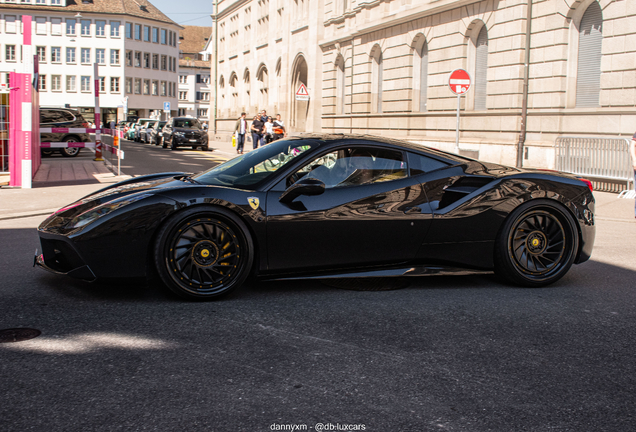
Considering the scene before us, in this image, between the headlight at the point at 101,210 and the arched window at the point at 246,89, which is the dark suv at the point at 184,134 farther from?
the headlight at the point at 101,210

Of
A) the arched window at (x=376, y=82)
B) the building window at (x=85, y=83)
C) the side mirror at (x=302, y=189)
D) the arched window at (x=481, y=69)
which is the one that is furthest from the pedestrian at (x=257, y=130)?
the building window at (x=85, y=83)

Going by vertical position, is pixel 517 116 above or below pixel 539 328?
above

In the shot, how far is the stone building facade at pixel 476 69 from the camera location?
57.8 feet

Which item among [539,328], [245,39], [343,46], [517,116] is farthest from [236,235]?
[245,39]

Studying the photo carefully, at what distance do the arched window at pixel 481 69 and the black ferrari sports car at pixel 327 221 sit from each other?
17963 mm

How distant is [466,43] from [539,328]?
67.4 ft

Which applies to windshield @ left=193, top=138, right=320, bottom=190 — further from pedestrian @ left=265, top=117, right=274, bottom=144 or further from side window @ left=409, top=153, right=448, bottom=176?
pedestrian @ left=265, top=117, right=274, bottom=144

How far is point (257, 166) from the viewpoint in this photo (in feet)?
17.5

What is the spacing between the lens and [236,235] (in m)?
4.83

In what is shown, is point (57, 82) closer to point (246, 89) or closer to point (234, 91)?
point (234, 91)

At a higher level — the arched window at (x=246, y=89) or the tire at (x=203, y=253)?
the arched window at (x=246, y=89)

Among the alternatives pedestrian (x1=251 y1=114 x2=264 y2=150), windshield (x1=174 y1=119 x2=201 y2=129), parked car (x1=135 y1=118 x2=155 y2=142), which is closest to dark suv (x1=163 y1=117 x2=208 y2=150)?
windshield (x1=174 y1=119 x2=201 y2=129)

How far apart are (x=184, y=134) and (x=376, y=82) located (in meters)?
10.6

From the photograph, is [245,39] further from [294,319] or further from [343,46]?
[294,319]
